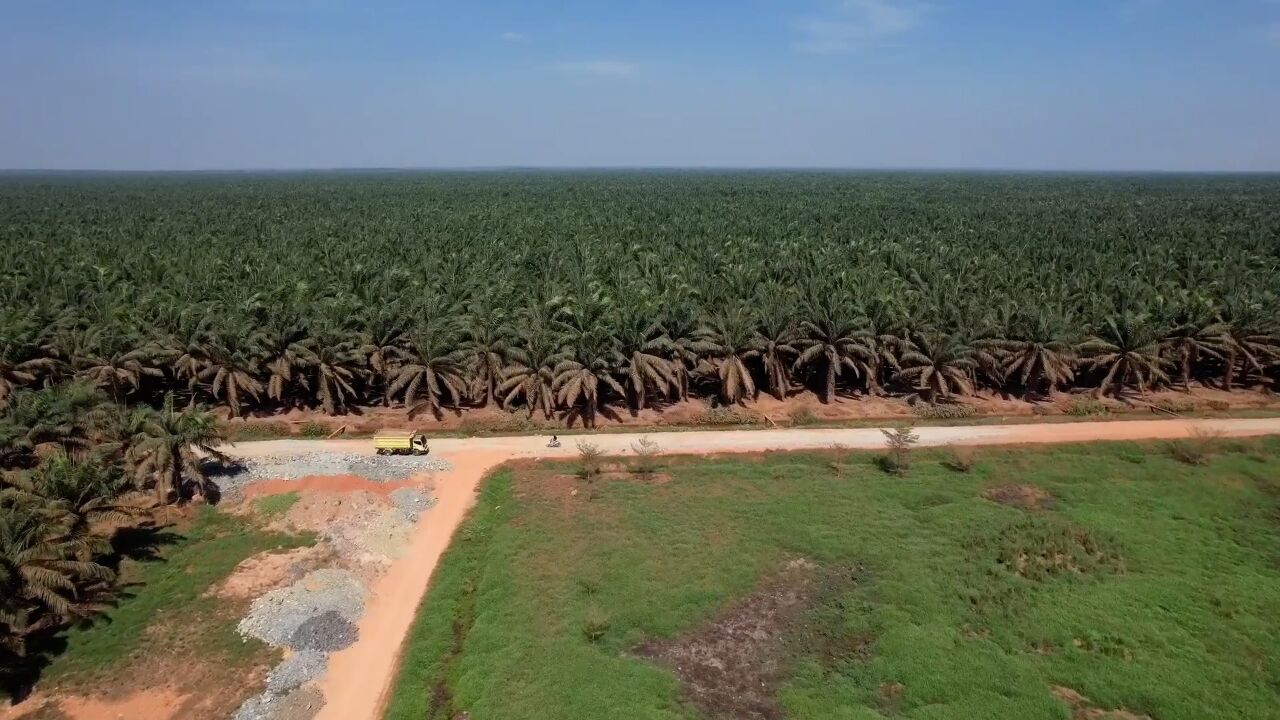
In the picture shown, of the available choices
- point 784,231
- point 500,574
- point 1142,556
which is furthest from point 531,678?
point 784,231

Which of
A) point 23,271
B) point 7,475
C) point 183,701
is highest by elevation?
point 23,271

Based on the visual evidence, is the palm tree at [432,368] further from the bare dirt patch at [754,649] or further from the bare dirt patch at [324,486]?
the bare dirt patch at [754,649]

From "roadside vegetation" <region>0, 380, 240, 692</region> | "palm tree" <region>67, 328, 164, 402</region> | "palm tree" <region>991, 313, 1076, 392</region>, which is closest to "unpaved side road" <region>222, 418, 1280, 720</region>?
"palm tree" <region>991, 313, 1076, 392</region>

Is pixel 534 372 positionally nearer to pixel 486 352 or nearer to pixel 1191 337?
pixel 486 352

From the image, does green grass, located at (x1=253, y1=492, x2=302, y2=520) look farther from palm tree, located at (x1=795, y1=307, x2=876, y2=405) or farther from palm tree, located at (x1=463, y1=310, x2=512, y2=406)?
palm tree, located at (x1=795, y1=307, x2=876, y2=405)

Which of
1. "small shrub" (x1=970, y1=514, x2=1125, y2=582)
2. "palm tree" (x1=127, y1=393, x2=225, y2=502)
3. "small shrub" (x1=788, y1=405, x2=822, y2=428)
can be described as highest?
"palm tree" (x1=127, y1=393, x2=225, y2=502)

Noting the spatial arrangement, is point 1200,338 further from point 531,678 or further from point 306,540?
point 306,540
